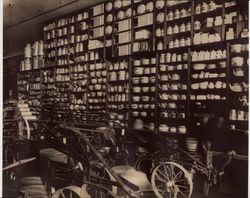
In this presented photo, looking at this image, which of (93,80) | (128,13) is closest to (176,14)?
(128,13)

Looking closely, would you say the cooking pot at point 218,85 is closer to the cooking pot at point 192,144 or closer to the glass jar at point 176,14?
the cooking pot at point 192,144

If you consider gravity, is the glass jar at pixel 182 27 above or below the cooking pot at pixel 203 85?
above

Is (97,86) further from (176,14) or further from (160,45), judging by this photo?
(176,14)

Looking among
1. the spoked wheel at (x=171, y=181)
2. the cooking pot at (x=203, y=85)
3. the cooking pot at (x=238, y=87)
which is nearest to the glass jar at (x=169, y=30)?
the cooking pot at (x=203, y=85)

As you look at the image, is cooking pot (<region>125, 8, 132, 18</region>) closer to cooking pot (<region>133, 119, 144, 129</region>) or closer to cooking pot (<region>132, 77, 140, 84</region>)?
cooking pot (<region>132, 77, 140, 84</region>)

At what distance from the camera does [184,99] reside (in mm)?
1940

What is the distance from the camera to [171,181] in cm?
196

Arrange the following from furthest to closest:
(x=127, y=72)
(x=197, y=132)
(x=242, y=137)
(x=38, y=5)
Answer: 1. (x=38, y=5)
2. (x=127, y=72)
3. (x=197, y=132)
4. (x=242, y=137)

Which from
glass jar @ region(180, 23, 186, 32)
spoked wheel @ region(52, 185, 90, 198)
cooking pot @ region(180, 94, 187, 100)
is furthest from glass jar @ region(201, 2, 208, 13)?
spoked wheel @ region(52, 185, 90, 198)

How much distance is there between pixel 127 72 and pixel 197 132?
0.56 meters

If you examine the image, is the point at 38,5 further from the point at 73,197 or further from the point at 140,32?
the point at 73,197

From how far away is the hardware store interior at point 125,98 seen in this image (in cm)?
182

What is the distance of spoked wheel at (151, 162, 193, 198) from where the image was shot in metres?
1.91

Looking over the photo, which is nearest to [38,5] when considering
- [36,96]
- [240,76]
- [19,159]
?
[36,96]
